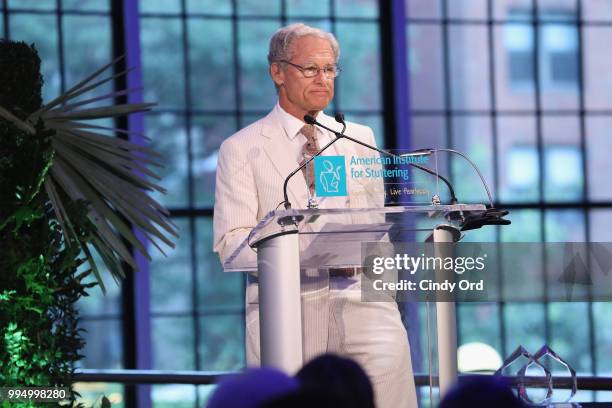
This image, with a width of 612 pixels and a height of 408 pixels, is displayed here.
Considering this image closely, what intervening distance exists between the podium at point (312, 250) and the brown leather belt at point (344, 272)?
3cm

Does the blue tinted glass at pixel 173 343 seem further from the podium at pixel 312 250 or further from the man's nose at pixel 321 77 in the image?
the podium at pixel 312 250

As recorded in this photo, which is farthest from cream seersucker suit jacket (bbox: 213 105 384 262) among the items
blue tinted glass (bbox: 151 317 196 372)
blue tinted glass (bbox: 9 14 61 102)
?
blue tinted glass (bbox: 151 317 196 372)

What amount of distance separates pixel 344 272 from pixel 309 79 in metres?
0.73

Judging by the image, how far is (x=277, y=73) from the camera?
3.67 meters

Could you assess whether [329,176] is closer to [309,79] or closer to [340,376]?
[309,79]

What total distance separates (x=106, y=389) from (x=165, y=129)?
6.56ft

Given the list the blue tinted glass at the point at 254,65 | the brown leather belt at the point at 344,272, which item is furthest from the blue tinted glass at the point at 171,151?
the brown leather belt at the point at 344,272

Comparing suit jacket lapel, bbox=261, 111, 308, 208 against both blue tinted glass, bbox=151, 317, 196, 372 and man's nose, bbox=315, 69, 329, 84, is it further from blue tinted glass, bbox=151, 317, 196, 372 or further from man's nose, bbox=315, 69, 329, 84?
blue tinted glass, bbox=151, 317, 196, 372

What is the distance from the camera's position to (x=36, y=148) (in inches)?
144

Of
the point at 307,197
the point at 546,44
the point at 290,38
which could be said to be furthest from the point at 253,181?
the point at 546,44

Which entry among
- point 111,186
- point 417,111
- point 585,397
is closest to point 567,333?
point 585,397

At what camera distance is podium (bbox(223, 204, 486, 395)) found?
2.97 metres

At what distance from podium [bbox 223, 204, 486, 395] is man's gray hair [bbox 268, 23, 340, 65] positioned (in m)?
0.72

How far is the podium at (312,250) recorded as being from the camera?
9.73ft
